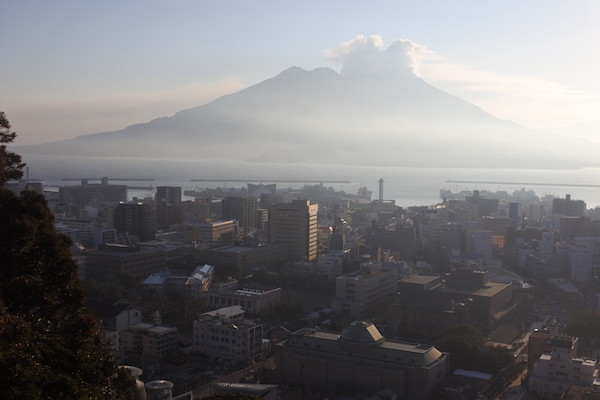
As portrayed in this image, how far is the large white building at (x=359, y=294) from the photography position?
30.5 ft

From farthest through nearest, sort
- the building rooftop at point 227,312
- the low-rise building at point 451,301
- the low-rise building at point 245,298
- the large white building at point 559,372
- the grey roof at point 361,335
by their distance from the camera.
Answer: the low-rise building at point 245,298 < the low-rise building at point 451,301 < the building rooftop at point 227,312 < the grey roof at point 361,335 < the large white building at point 559,372

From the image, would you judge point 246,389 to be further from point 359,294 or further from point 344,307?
point 359,294

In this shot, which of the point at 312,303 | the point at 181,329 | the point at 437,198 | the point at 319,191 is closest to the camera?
the point at 181,329

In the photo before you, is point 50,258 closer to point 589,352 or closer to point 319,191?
point 589,352

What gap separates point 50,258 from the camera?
298 centimetres

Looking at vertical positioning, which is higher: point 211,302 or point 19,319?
point 19,319

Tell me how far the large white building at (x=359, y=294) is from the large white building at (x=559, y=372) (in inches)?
133

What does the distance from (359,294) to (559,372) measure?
12.1 ft

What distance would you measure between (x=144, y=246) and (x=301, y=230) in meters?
2.92

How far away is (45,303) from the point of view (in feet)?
9.53

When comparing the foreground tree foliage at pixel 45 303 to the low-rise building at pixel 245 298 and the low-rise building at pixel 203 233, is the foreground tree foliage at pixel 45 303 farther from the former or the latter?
the low-rise building at pixel 203 233

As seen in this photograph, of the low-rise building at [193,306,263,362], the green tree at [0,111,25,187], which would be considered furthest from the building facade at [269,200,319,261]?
the green tree at [0,111,25,187]

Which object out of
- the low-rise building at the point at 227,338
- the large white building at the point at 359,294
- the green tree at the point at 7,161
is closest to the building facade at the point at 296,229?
the large white building at the point at 359,294

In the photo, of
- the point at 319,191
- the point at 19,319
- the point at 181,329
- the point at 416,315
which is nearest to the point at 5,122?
the point at 19,319
